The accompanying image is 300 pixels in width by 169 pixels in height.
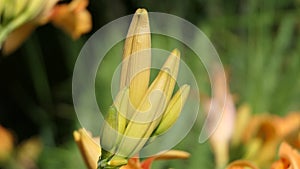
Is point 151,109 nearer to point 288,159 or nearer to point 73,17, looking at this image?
point 288,159

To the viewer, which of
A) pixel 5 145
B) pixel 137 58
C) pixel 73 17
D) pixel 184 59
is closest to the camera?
pixel 137 58

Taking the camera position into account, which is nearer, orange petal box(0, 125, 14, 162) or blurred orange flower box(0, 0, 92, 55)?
blurred orange flower box(0, 0, 92, 55)

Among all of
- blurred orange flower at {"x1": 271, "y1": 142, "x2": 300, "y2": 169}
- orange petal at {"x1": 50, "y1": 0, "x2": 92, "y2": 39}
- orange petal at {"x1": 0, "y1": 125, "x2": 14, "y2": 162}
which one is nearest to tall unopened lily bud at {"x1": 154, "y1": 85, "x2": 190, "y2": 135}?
blurred orange flower at {"x1": 271, "y1": 142, "x2": 300, "y2": 169}

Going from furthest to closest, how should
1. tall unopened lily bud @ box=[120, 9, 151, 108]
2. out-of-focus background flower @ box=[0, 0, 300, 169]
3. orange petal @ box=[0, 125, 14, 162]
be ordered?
out-of-focus background flower @ box=[0, 0, 300, 169] → orange petal @ box=[0, 125, 14, 162] → tall unopened lily bud @ box=[120, 9, 151, 108]

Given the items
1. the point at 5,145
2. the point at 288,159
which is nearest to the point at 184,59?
the point at 5,145

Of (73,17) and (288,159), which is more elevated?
(73,17)

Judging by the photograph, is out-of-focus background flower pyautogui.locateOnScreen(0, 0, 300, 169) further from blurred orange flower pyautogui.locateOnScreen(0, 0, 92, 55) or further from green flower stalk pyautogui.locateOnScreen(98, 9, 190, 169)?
green flower stalk pyautogui.locateOnScreen(98, 9, 190, 169)

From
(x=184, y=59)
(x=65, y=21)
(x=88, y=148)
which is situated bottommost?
(x=88, y=148)
